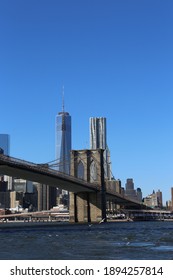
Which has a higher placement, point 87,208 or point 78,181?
point 78,181

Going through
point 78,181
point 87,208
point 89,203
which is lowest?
point 87,208

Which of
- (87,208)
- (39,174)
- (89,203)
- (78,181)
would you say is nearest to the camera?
(39,174)

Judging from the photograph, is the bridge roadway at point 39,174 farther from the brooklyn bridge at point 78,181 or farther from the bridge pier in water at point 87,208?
the bridge pier in water at point 87,208

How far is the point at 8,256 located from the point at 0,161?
44283 millimetres

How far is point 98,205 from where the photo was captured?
362 ft

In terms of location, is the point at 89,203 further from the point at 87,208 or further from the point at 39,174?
the point at 39,174

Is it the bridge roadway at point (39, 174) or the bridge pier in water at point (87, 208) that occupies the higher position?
the bridge roadway at point (39, 174)

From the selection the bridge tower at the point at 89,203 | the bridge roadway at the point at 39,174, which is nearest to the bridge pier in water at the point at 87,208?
the bridge tower at the point at 89,203

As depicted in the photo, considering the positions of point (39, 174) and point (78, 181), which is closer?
point (39, 174)

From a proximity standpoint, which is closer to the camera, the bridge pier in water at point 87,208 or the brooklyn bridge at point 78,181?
the brooklyn bridge at point 78,181

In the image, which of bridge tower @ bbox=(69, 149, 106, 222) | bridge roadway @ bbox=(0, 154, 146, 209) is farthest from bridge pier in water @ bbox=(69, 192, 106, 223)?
bridge roadway @ bbox=(0, 154, 146, 209)

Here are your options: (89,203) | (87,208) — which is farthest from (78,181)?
(87,208)
